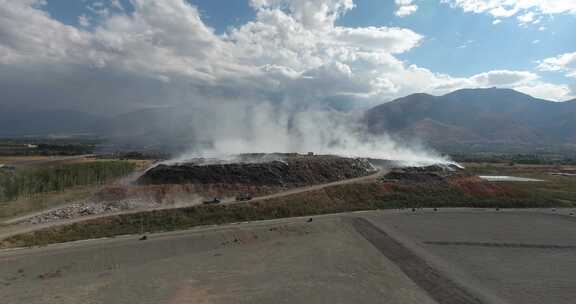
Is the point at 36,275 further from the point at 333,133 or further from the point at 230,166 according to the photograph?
the point at 333,133

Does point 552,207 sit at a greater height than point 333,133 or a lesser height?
lesser

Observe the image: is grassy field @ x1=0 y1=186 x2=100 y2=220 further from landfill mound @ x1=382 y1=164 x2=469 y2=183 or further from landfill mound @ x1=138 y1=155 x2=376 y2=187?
landfill mound @ x1=382 y1=164 x2=469 y2=183

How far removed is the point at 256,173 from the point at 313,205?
1704cm

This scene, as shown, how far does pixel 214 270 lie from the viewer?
103 ft

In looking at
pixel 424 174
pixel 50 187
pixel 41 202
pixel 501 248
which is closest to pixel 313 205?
pixel 501 248

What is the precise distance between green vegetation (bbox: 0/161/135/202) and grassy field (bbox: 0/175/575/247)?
78.7 feet

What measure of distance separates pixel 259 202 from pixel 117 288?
30.9 metres

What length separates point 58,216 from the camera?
48969mm

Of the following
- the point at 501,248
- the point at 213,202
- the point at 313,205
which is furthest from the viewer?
the point at 313,205

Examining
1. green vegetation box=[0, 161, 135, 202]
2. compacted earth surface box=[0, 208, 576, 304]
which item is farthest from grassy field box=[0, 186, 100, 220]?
compacted earth surface box=[0, 208, 576, 304]

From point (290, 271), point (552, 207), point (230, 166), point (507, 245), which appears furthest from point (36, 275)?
point (552, 207)

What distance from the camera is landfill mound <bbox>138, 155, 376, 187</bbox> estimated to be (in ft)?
222

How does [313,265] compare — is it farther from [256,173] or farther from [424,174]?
[424,174]

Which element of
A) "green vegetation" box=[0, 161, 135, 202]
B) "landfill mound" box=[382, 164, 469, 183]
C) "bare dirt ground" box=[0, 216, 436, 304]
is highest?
"landfill mound" box=[382, 164, 469, 183]
